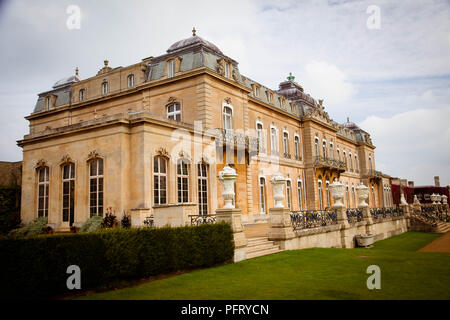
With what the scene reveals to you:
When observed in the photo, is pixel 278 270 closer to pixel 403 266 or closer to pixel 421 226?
pixel 403 266

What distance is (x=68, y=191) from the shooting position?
1678 centimetres

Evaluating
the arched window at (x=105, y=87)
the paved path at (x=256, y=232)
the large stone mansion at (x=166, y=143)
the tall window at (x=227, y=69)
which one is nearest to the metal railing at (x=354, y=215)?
the paved path at (x=256, y=232)

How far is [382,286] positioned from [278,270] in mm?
2714

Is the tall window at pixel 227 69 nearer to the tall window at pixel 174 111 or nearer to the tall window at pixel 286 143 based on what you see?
the tall window at pixel 174 111

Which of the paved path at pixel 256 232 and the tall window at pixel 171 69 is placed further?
the tall window at pixel 171 69

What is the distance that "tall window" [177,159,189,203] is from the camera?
1688 centimetres

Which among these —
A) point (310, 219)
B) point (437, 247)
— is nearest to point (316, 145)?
point (437, 247)

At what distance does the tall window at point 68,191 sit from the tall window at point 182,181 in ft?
15.9

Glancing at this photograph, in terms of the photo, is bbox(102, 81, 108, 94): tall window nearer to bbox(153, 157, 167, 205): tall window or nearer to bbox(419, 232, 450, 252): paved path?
bbox(153, 157, 167, 205): tall window

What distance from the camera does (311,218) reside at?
16.0 m

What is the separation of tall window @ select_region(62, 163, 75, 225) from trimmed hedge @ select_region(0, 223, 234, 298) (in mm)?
8976

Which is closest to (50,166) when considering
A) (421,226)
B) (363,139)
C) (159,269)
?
(159,269)

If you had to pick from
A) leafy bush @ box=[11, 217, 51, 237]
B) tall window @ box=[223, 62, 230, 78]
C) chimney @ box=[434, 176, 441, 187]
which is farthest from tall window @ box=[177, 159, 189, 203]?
chimney @ box=[434, 176, 441, 187]

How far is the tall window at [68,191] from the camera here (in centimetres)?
1647
